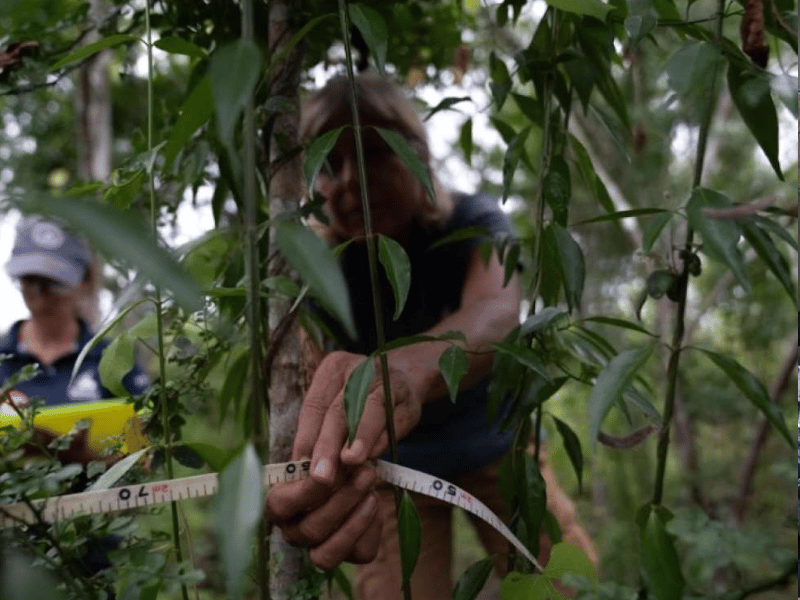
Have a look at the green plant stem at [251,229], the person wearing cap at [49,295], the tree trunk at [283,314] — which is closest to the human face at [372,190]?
the tree trunk at [283,314]

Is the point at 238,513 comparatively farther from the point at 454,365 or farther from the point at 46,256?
the point at 46,256

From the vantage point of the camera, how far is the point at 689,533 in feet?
1.63

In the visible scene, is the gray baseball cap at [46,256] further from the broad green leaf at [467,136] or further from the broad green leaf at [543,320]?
the broad green leaf at [543,320]

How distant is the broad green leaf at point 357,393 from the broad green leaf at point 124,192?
22 cm

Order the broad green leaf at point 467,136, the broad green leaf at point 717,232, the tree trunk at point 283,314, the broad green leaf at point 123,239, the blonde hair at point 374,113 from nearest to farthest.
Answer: the broad green leaf at point 123,239 < the broad green leaf at point 717,232 < the tree trunk at point 283,314 < the broad green leaf at point 467,136 < the blonde hair at point 374,113

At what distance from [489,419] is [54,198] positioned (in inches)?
17.7

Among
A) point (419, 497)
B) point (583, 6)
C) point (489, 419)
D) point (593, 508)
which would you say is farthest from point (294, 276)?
point (593, 508)

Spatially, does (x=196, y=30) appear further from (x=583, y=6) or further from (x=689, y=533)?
(x=689, y=533)

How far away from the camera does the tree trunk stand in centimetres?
70

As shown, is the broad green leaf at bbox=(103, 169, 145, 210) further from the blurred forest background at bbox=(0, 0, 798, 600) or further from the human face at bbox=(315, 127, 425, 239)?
the human face at bbox=(315, 127, 425, 239)

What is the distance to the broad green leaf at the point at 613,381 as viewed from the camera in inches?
18.3

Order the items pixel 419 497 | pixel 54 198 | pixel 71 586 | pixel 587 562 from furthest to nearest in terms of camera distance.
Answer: pixel 419 497
pixel 587 562
pixel 71 586
pixel 54 198

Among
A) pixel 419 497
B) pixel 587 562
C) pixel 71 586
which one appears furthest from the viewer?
pixel 419 497

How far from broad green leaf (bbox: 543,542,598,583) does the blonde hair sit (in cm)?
45
